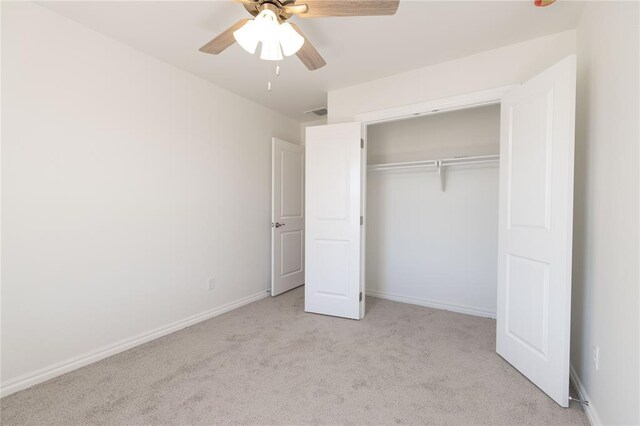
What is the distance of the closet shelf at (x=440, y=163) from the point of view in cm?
300

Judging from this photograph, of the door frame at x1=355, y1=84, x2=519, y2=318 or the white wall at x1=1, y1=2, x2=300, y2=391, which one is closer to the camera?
the white wall at x1=1, y1=2, x2=300, y2=391

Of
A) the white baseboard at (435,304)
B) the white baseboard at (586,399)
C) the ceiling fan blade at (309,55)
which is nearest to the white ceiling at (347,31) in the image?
the ceiling fan blade at (309,55)

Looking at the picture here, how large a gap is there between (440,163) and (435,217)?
26.0 inches

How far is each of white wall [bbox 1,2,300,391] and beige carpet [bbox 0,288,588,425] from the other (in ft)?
1.07

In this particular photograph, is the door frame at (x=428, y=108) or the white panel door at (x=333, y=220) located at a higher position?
the door frame at (x=428, y=108)

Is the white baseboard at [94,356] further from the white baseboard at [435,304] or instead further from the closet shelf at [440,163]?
the closet shelf at [440,163]

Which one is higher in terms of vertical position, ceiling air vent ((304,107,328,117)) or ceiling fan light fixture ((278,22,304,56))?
ceiling air vent ((304,107,328,117))

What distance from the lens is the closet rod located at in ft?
9.77

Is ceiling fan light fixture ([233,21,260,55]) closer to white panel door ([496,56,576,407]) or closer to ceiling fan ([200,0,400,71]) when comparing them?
ceiling fan ([200,0,400,71])

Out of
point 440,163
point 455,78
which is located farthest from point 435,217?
point 455,78

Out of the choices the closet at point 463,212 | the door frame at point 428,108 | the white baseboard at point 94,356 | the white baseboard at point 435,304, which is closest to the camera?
the closet at point 463,212

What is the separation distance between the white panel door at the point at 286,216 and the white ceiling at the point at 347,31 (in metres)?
1.20

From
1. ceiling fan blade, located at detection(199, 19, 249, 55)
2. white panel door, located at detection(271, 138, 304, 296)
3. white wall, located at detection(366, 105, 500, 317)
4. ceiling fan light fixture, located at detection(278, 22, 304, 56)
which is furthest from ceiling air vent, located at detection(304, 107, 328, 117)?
ceiling fan light fixture, located at detection(278, 22, 304, 56)

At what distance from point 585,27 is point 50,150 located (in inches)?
142
